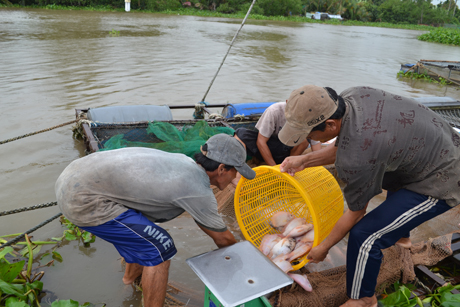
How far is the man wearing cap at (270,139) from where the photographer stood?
3686 mm

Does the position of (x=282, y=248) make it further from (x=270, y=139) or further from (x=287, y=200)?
(x=270, y=139)

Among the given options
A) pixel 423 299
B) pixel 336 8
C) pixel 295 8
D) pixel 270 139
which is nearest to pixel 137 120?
pixel 270 139

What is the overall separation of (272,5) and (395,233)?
52649 millimetres

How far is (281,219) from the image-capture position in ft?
9.95

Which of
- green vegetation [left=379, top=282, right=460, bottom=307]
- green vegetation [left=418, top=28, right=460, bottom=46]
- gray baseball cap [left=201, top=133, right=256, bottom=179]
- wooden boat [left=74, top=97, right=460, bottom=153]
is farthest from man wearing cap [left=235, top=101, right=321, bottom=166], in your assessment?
A: green vegetation [left=418, top=28, right=460, bottom=46]

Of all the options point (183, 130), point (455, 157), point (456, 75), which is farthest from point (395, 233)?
point (456, 75)

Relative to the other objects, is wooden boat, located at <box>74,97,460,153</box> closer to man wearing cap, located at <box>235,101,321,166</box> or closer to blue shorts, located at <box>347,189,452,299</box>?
man wearing cap, located at <box>235,101,321,166</box>

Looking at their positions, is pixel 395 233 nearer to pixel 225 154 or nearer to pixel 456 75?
pixel 225 154

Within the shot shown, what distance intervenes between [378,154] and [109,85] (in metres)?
8.25

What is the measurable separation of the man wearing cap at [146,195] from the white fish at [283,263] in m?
0.57

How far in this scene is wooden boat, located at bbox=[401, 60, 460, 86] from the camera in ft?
A: 36.9

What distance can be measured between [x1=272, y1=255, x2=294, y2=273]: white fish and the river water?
655mm

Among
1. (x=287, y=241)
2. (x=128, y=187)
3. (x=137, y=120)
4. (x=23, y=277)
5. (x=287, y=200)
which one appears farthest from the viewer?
(x=137, y=120)

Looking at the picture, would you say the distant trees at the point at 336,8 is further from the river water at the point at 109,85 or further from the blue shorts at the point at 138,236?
the blue shorts at the point at 138,236
